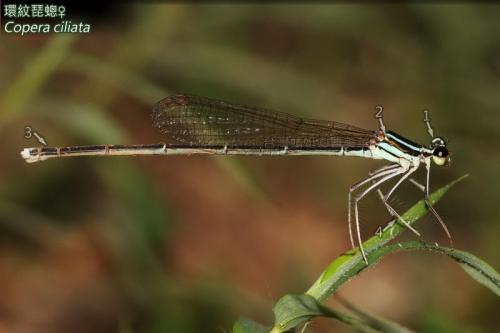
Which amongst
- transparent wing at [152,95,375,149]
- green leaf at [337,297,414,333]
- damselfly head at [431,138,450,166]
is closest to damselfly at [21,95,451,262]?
transparent wing at [152,95,375,149]

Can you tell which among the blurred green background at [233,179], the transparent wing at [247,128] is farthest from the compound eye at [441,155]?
the blurred green background at [233,179]

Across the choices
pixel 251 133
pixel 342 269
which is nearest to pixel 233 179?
pixel 251 133

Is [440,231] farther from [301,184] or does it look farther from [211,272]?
[211,272]

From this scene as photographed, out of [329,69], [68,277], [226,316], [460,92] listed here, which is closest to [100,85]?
[68,277]

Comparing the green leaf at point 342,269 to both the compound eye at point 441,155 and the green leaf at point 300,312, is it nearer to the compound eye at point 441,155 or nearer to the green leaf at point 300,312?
the green leaf at point 300,312

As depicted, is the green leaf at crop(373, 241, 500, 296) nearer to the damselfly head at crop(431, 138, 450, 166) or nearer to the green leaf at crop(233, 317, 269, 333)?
the green leaf at crop(233, 317, 269, 333)

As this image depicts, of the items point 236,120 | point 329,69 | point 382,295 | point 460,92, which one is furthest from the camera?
point 329,69
